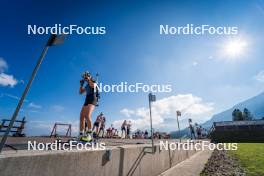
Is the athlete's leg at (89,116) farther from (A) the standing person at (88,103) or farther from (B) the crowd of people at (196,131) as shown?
(B) the crowd of people at (196,131)

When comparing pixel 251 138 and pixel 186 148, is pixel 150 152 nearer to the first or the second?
pixel 186 148

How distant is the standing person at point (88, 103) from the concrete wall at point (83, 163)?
1.05 m

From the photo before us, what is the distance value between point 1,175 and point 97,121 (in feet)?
47.3

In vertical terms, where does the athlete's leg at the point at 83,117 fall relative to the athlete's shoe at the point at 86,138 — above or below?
above

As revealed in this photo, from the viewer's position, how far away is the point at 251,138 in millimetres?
44406

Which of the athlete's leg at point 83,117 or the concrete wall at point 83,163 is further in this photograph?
the athlete's leg at point 83,117

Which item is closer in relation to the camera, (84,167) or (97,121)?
(84,167)

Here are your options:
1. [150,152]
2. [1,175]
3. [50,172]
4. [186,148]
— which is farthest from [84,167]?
[186,148]

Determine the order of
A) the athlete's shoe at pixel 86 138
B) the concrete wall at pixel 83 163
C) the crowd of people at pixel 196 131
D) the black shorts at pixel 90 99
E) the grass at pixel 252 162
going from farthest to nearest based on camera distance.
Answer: the crowd of people at pixel 196 131, the grass at pixel 252 162, the black shorts at pixel 90 99, the athlete's shoe at pixel 86 138, the concrete wall at pixel 83 163

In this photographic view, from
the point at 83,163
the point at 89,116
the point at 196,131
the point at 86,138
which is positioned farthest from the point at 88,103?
the point at 196,131

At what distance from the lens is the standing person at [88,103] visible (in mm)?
5822

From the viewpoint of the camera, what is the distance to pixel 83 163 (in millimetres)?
4039

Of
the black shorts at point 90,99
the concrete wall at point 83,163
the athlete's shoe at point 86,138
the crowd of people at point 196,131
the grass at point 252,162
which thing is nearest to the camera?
the concrete wall at point 83,163

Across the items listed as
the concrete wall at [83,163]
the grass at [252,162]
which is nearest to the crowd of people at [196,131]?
the grass at [252,162]
